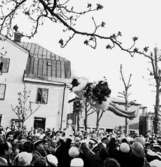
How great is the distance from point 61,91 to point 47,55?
5474 mm

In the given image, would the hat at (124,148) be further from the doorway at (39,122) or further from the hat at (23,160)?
the doorway at (39,122)

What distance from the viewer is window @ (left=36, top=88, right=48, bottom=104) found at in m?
31.8

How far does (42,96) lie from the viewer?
32031 mm

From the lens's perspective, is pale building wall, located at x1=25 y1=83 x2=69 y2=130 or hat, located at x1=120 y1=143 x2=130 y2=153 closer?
hat, located at x1=120 y1=143 x2=130 y2=153

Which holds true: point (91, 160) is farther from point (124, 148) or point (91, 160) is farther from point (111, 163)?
point (111, 163)

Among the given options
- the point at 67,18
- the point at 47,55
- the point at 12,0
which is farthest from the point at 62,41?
the point at 47,55

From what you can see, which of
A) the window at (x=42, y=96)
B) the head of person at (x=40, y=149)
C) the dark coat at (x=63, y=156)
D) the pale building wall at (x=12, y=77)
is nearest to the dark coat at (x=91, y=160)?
the dark coat at (x=63, y=156)

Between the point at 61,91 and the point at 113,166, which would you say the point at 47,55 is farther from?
the point at 113,166

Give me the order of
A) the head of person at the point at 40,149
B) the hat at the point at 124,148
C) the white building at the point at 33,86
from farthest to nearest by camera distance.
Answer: the white building at the point at 33,86
the head of person at the point at 40,149
the hat at the point at 124,148

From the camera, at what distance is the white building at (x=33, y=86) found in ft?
99.9

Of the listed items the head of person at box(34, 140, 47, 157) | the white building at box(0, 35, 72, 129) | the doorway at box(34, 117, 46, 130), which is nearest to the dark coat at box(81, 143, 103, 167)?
the head of person at box(34, 140, 47, 157)

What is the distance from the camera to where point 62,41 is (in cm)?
700

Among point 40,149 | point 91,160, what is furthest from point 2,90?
point 91,160

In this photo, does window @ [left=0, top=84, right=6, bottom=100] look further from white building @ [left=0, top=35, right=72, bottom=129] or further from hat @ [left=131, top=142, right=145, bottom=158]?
hat @ [left=131, top=142, right=145, bottom=158]
